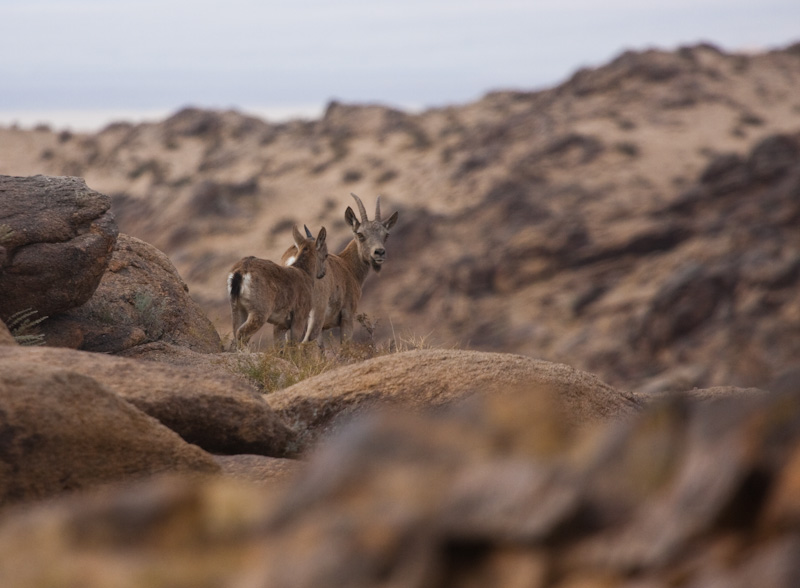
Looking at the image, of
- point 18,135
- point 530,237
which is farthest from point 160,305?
point 18,135

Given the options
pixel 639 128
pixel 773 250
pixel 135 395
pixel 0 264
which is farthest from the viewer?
pixel 639 128

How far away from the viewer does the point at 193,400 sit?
5.57 m

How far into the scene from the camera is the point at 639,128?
42.3 metres

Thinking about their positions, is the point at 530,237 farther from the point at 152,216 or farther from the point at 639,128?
the point at 152,216

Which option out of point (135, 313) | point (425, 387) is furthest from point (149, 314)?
point (425, 387)

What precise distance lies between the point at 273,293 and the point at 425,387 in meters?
4.62

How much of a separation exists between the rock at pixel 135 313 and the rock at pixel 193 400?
3.31 m

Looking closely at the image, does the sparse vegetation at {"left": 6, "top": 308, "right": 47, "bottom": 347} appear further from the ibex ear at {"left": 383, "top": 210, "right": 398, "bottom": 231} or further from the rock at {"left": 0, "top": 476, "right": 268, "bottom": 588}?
the ibex ear at {"left": 383, "top": 210, "right": 398, "bottom": 231}

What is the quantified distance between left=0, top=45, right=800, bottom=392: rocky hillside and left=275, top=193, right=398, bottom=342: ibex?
18.1 feet

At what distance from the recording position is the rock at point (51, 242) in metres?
8.37

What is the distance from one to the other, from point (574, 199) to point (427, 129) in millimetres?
17647

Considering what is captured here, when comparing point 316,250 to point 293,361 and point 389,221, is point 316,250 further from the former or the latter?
point 293,361

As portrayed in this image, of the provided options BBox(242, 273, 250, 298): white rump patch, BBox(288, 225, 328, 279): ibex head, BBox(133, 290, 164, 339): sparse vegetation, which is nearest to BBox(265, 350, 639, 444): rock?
BBox(133, 290, 164, 339): sparse vegetation

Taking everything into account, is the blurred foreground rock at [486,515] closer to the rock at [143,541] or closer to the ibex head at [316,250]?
the rock at [143,541]
